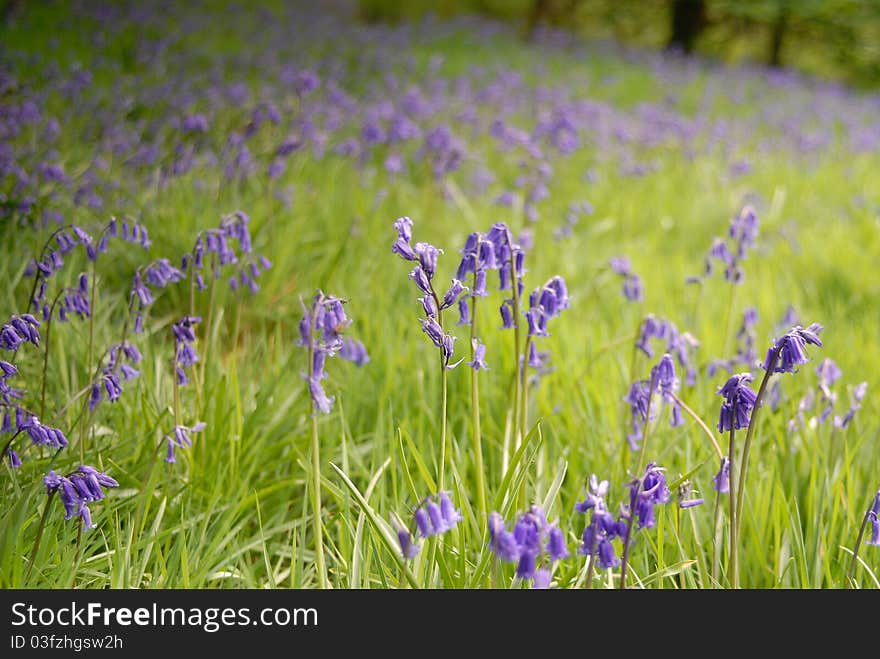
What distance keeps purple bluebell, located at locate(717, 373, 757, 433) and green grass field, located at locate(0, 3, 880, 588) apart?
6.5 inches

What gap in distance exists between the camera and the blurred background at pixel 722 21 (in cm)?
1667

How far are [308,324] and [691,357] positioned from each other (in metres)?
A: 1.88

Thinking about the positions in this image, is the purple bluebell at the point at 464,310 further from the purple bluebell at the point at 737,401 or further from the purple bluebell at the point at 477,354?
the purple bluebell at the point at 737,401

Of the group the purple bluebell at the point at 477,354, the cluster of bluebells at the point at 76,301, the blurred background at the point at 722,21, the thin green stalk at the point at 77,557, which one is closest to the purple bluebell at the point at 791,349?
the purple bluebell at the point at 477,354

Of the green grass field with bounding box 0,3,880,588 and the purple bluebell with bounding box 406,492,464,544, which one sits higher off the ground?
the green grass field with bounding box 0,3,880,588

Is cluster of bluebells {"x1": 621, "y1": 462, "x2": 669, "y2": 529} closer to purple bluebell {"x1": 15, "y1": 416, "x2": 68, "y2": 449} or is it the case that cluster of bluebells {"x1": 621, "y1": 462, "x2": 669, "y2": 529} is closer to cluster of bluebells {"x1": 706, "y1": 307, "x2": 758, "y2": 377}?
purple bluebell {"x1": 15, "y1": 416, "x2": 68, "y2": 449}

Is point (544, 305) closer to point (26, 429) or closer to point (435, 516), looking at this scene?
point (435, 516)

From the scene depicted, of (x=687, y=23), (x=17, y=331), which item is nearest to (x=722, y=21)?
(x=687, y=23)

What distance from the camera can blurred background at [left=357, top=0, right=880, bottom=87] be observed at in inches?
656

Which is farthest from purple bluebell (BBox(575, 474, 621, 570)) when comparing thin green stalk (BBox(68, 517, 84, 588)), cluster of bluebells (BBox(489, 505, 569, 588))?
thin green stalk (BBox(68, 517, 84, 588))

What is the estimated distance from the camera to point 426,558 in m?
1.74

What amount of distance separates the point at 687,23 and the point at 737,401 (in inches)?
793

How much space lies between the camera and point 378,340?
300 cm
